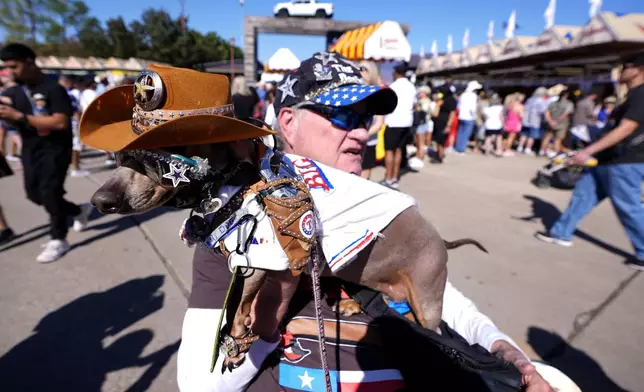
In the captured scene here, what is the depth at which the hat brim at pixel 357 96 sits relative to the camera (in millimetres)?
1402

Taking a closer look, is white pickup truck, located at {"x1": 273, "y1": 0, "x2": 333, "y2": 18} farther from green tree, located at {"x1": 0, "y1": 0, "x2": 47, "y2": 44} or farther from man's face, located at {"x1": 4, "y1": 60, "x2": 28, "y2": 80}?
green tree, located at {"x1": 0, "y1": 0, "x2": 47, "y2": 44}

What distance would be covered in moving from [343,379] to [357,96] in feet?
3.45

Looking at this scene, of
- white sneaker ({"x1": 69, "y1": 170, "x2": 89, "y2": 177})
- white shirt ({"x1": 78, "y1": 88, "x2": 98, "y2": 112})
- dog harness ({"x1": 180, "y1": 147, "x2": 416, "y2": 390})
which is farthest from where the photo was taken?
white shirt ({"x1": 78, "y1": 88, "x2": 98, "y2": 112})

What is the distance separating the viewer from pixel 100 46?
46.5 meters

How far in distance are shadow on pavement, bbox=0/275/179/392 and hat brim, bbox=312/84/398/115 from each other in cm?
202

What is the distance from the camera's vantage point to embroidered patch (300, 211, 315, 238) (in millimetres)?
932

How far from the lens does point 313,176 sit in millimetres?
1166


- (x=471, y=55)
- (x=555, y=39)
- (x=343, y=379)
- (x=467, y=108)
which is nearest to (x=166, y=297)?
(x=343, y=379)

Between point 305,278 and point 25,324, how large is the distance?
2.59 metres

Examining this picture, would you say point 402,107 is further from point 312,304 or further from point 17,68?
point 312,304

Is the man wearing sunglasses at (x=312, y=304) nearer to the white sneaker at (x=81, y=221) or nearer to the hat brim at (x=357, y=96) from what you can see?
the hat brim at (x=357, y=96)

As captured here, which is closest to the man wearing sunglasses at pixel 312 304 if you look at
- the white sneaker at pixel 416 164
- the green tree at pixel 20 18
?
the white sneaker at pixel 416 164

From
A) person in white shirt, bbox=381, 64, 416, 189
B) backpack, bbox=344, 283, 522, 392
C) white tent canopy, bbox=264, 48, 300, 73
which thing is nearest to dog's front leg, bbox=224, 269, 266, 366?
backpack, bbox=344, 283, 522, 392

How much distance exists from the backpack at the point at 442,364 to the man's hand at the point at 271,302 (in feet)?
1.45
